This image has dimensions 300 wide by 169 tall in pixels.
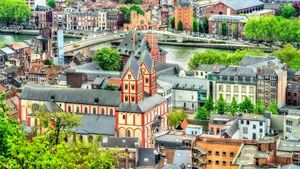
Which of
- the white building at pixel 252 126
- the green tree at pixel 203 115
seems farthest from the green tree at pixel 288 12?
the white building at pixel 252 126

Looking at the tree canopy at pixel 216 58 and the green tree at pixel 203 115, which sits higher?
the tree canopy at pixel 216 58

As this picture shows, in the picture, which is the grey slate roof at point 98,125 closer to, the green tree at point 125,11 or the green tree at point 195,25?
the green tree at point 195,25

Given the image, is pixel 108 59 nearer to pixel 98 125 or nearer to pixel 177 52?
pixel 177 52

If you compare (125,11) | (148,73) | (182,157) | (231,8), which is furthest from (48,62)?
(231,8)

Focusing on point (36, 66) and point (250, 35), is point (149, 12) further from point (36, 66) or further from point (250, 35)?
point (36, 66)

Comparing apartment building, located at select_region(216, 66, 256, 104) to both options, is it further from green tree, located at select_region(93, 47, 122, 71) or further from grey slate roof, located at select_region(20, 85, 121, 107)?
green tree, located at select_region(93, 47, 122, 71)

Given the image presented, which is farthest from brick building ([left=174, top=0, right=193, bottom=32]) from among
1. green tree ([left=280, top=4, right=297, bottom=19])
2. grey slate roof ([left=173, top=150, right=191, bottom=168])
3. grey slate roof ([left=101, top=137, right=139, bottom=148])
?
A: grey slate roof ([left=173, top=150, right=191, bottom=168])

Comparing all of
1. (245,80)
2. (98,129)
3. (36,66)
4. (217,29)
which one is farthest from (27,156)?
(217,29)
